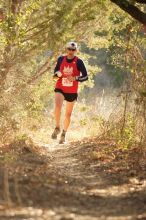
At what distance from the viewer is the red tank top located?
11.1m

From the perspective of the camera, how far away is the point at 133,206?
17.8 ft

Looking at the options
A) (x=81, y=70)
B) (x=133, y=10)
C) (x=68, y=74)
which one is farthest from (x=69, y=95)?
(x=133, y=10)

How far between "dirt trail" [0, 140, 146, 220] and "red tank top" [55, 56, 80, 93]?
1.89 meters

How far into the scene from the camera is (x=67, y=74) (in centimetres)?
1111

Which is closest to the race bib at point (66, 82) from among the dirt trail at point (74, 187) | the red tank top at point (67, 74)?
the red tank top at point (67, 74)

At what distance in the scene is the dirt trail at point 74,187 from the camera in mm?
4859

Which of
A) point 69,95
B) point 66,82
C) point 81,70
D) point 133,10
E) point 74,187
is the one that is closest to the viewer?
point 74,187

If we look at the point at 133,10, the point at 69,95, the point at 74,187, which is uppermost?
the point at 133,10

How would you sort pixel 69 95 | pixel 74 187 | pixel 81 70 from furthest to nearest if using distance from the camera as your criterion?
pixel 69 95, pixel 81 70, pixel 74 187

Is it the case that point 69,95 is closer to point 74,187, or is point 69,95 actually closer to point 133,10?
point 133,10

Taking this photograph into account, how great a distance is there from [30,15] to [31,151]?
12.8 feet

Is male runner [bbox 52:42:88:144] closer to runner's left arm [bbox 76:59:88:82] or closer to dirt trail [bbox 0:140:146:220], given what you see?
runner's left arm [bbox 76:59:88:82]

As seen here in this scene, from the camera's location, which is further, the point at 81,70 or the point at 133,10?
the point at 81,70

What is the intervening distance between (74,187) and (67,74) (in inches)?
196
